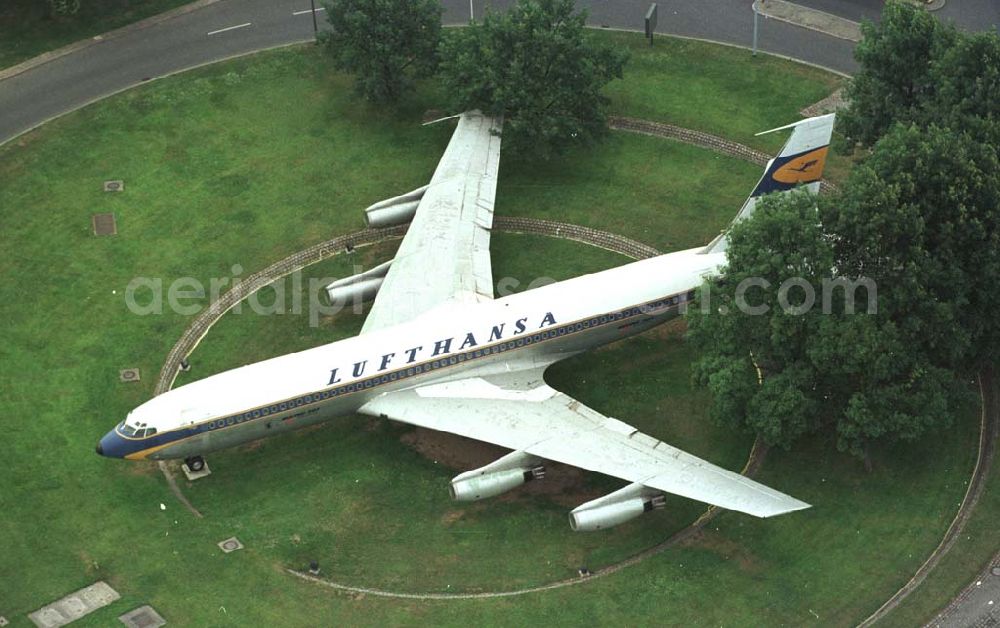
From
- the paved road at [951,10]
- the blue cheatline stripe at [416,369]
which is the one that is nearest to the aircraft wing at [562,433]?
the blue cheatline stripe at [416,369]

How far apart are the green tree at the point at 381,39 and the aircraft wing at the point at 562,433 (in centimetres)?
2970

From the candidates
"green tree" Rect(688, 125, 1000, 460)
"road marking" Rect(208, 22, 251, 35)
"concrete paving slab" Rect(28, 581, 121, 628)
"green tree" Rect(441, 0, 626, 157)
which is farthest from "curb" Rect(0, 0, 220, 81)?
"green tree" Rect(688, 125, 1000, 460)

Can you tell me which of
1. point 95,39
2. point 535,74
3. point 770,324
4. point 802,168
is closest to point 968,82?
point 802,168

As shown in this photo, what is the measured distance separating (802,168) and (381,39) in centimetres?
3195

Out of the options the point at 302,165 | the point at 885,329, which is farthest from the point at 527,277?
the point at 885,329

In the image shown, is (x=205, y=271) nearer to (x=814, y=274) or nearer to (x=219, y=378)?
(x=219, y=378)

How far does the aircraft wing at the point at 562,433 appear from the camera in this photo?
69.8m

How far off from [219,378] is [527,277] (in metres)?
22.5

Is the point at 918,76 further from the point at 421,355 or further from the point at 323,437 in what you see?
the point at 323,437

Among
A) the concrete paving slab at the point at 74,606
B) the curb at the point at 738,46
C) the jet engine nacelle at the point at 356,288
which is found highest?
the curb at the point at 738,46

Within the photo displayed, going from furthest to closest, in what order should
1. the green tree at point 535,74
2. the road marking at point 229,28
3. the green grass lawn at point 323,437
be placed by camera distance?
1. the road marking at point 229,28
2. the green tree at point 535,74
3. the green grass lawn at point 323,437

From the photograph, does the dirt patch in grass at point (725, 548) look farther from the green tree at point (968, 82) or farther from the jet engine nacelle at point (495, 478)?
the green tree at point (968, 82)

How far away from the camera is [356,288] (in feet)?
279

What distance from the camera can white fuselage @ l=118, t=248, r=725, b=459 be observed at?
74312mm
